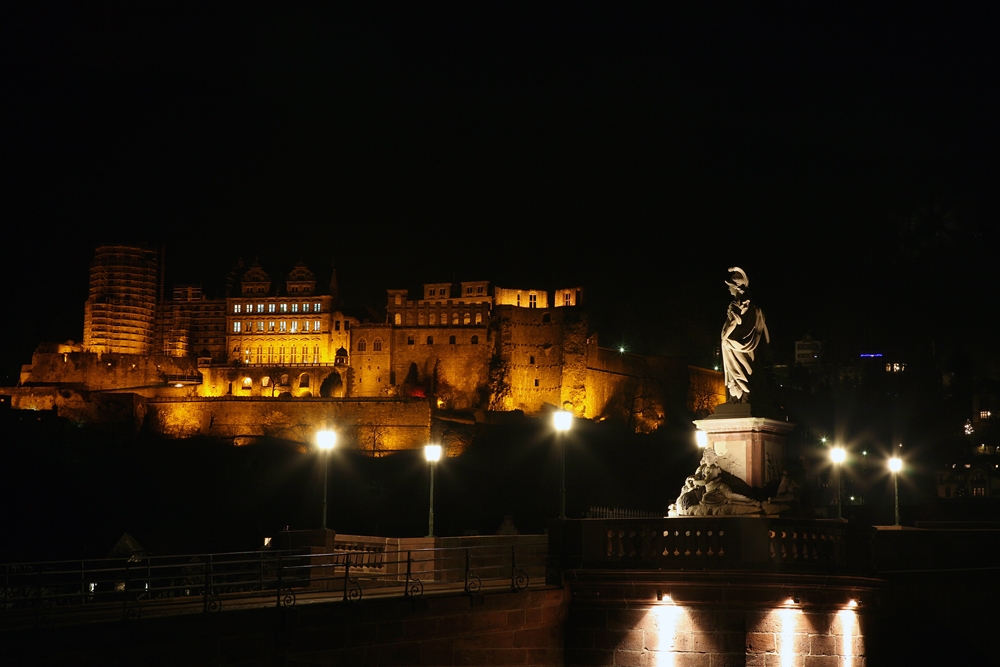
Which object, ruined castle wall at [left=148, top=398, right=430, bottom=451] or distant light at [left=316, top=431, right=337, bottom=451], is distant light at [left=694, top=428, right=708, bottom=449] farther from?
ruined castle wall at [left=148, top=398, right=430, bottom=451]

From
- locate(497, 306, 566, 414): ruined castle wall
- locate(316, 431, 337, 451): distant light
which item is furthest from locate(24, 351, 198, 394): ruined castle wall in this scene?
locate(316, 431, 337, 451): distant light

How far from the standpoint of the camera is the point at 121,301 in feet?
400

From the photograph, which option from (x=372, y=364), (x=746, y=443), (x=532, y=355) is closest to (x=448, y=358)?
(x=372, y=364)

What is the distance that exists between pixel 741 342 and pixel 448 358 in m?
91.2

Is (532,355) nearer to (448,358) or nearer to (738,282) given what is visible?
(448,358)

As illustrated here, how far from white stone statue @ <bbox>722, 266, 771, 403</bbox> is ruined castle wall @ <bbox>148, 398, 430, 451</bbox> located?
80655mm

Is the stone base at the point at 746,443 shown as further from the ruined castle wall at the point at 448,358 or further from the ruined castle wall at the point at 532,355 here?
the ruined castle wall at the point at 448,358

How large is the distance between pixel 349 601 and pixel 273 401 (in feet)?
291

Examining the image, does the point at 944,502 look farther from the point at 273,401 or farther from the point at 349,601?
the point at 273,401

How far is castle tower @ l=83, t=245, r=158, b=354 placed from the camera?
4747 inches

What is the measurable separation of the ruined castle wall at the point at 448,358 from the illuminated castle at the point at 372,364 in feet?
0.32

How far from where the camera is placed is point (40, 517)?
7794 centimetres

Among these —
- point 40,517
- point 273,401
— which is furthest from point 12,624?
point 273,401

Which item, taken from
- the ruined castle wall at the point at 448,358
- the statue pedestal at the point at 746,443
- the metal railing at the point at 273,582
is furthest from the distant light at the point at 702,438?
the ruined castle wall at the point at 448,358
